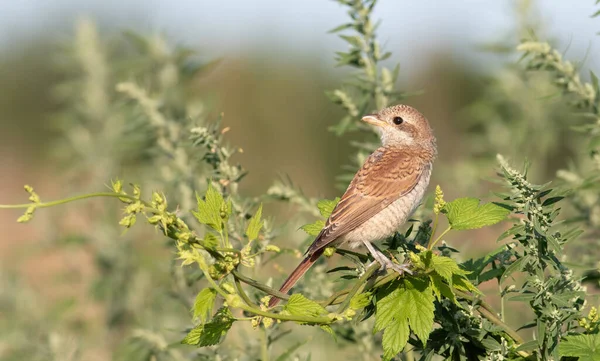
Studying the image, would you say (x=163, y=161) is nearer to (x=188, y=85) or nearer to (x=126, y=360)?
(x=188, y=85)

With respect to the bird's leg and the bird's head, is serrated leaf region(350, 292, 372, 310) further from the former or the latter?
the bird's head

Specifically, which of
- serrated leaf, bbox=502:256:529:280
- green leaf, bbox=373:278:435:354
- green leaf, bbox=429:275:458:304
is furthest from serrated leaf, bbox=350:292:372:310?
serrated leaf, bbox=502:256:529:280

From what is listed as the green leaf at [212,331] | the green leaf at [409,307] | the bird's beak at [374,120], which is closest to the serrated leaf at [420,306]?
Result: the green leaf at [409,307]

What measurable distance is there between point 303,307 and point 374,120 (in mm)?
2165

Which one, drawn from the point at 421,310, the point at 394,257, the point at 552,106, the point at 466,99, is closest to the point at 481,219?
the point at 421,310

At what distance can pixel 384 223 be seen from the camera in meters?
3.84

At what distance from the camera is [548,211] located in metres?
2.30

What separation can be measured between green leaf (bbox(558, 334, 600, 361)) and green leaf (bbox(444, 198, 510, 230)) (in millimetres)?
394

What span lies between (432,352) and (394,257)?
1.68ft

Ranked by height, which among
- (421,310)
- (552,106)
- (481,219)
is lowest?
(552,106)

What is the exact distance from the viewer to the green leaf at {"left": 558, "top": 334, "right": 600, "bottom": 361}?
7.40 ft

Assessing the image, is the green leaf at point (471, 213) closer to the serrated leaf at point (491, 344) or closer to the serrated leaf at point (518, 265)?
the serrated leaf at point (518, 265)

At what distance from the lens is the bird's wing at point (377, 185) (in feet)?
12.0

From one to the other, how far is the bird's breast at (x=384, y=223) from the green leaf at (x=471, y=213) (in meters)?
1.38
